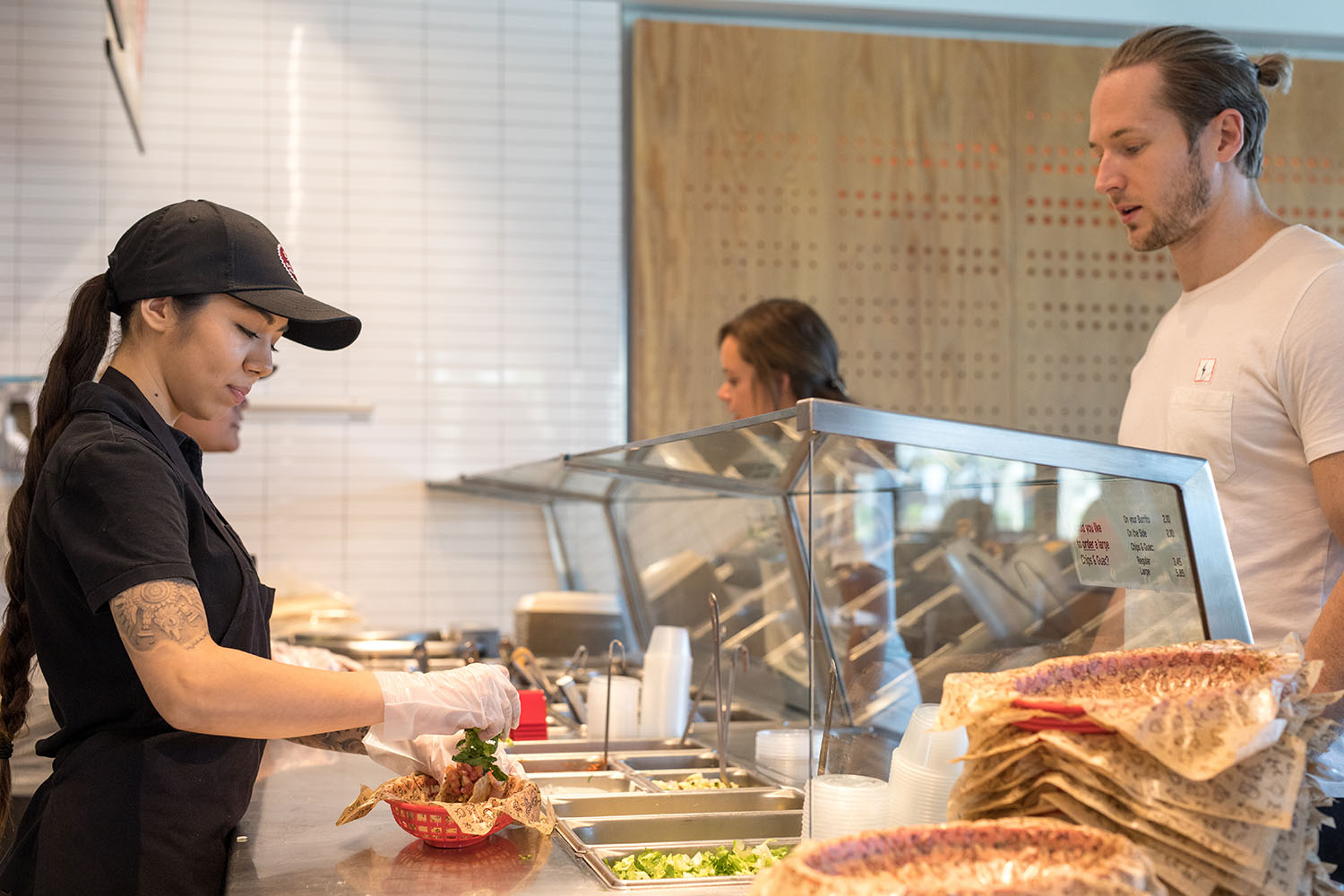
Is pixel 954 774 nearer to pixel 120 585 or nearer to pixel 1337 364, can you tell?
pixel 1337 364

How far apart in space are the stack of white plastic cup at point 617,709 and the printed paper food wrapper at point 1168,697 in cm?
138

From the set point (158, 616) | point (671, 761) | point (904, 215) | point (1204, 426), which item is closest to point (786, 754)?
point (671, 761)

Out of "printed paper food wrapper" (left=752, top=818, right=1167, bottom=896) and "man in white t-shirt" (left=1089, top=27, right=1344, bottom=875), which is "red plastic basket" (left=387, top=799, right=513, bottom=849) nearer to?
"printed paper food wrapper" (left=752, top=818, right=1167, bottom=896)

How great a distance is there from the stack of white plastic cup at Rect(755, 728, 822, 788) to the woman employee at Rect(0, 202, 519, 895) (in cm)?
64

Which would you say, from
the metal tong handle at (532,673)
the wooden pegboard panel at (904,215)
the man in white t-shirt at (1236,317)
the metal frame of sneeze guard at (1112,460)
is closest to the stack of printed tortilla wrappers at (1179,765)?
the metal frame of sneeze guard at (1112,460)

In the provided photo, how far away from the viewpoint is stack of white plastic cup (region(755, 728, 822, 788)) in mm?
2100

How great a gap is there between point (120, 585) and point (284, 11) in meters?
3.90

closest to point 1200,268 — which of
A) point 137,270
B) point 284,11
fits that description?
point 137,270

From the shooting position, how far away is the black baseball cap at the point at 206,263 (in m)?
1.58

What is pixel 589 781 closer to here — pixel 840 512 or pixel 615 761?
pixel 615 761

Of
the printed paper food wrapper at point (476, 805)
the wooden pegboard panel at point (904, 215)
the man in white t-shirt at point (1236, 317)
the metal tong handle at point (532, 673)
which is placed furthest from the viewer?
the wooden pegboard panel at point (904, 215)

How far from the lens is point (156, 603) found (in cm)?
139

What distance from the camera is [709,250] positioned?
15.7 ft

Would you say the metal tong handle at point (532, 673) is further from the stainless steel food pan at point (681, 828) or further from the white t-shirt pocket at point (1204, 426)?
the white t-shirt pocket at point (1204, 426)
